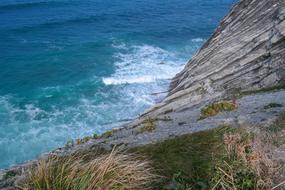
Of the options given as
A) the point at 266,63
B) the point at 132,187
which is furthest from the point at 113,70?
the point at 132,187

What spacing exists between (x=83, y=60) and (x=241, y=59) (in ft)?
80.1

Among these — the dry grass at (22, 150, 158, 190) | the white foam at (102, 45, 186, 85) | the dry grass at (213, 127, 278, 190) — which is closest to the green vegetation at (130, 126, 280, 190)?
the dry grass at (213, 127, 278, 190)

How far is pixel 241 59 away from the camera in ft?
92.0

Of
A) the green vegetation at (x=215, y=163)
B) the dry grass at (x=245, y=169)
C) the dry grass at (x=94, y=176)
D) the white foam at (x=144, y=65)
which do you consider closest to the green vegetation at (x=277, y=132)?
the green vegetation at (x=215, y=163)

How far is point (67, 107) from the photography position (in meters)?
38.5

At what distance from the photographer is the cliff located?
52.1 feet

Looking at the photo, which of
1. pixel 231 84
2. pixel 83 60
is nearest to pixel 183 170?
pixel 231 84

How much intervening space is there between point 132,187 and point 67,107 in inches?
1194

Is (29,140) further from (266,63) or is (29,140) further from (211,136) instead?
(211,136)

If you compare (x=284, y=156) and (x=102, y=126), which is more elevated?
(x=102, y=126)

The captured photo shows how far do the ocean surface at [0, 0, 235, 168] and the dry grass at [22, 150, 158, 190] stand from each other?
74.4 ft

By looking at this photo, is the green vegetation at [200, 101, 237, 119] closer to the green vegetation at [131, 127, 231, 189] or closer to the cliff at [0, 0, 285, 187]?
the cliff at [0, 0, 285, 187]

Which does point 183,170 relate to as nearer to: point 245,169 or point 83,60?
point 245,169

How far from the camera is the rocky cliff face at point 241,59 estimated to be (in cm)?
2480
